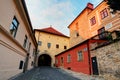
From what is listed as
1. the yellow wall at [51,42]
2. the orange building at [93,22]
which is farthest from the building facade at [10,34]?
the yellow wall at [51,42]

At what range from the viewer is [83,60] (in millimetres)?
11109

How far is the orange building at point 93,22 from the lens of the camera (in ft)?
42.1

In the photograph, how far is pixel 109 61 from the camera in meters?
7.22

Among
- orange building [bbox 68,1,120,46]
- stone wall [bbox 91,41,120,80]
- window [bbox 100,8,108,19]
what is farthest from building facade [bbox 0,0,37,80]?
window [bbox 100,8,108,19]

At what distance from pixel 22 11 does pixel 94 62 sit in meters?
7.90

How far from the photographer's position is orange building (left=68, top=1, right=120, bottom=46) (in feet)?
42.1

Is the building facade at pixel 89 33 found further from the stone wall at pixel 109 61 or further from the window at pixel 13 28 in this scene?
the window at pixel 13 28

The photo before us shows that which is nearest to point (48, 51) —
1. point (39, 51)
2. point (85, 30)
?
point (39, 51)

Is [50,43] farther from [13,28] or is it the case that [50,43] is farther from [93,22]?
[13,28]

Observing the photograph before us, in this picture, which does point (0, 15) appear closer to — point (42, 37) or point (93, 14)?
point (93, 14)

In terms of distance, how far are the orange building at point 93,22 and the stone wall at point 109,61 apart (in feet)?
15.7

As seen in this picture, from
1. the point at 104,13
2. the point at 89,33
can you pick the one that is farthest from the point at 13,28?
the point at 89,33

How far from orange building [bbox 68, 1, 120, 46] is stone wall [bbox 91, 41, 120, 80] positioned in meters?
4.78

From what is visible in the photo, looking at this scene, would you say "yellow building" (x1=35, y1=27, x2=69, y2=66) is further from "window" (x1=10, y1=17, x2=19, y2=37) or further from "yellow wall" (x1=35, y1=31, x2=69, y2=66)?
"window" (x1=10, y1=17, x2=19, y2=37)
